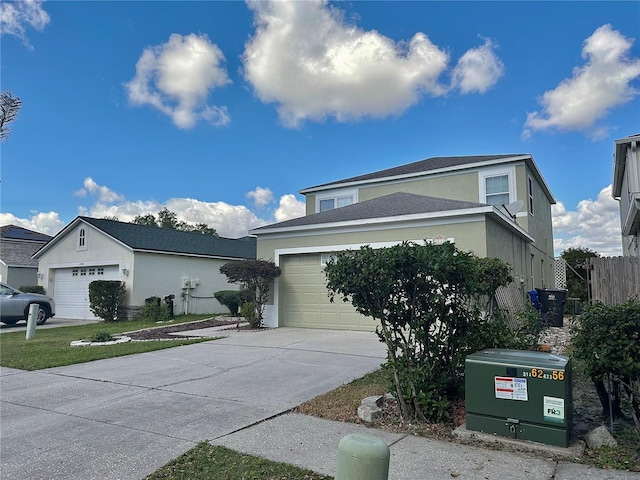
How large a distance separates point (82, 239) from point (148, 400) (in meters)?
16.6

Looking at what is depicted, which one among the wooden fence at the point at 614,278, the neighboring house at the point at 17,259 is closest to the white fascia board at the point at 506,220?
the wooden fence at the point at 614,278

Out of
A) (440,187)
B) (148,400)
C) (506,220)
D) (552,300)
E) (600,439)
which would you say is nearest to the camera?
(600,439)

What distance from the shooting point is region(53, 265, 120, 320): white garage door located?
59.8ft

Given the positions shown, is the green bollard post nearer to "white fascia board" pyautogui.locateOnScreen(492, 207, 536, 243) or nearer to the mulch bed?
"white fascia board" pyautogui.locateOnScreen(492, 207, 536, 243)

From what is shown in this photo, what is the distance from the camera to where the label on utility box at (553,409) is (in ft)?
11.4

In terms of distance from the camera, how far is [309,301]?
1225cm

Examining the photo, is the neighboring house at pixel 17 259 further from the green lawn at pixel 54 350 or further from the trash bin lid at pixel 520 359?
the trash bin lid at pixel 520 359

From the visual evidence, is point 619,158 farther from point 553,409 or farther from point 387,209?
point 553,409

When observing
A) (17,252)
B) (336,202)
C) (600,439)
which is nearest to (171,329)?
(336,202)

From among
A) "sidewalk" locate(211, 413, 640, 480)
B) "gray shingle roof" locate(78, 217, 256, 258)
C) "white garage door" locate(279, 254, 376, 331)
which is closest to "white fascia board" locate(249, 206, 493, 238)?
"white garage door" locate(279, 254, 376, 331)

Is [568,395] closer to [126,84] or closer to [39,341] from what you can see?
[39,341]

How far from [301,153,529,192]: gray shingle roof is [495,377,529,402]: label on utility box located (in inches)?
504

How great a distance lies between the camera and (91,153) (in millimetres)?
15414

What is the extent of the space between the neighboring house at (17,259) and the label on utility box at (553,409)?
26.2 m
